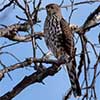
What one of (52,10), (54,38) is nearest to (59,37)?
(54,38)

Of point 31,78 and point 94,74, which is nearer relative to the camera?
point 94,74

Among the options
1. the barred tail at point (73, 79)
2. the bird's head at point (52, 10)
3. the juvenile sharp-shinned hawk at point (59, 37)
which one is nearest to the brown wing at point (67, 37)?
the juvenile sharp-shinned hawk at point (59, 37)

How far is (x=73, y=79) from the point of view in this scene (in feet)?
11.8

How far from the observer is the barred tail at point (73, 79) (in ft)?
11.1

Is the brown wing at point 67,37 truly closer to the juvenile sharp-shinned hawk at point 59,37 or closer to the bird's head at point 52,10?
the juvenile sharp-shinned hawk at point 59,37

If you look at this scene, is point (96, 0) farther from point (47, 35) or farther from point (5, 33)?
point (5, 33)

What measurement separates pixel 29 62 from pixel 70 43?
3.09 ft

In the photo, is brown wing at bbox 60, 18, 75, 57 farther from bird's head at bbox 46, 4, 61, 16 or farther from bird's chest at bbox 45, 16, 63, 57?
bird's head at bbox 46, 4, 61, 16

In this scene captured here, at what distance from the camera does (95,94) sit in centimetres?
254

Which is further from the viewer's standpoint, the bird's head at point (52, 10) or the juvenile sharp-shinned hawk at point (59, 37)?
the bird's head at point (52, 10)

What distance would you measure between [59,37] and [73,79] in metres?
0.87

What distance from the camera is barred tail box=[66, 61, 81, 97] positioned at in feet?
11.1

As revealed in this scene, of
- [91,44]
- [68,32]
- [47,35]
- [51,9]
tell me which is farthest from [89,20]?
[51,9]

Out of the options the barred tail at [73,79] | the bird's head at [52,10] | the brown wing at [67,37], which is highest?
the bird's head at [52,10]
